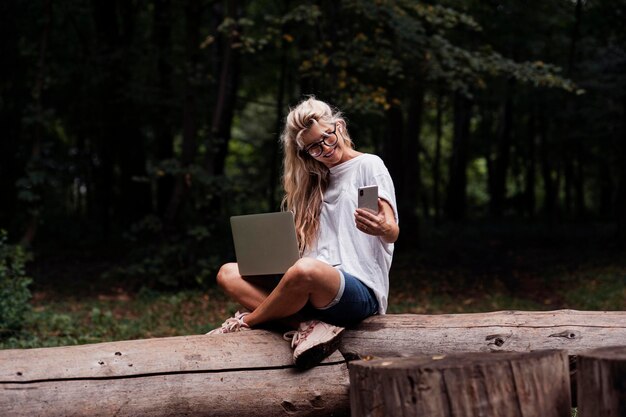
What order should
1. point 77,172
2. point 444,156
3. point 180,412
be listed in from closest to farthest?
point 180,412 → point 77,172 → point 444,156

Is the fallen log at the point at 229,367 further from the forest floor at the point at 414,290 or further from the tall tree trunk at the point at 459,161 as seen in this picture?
the tall tree trunk at the point at 459,161

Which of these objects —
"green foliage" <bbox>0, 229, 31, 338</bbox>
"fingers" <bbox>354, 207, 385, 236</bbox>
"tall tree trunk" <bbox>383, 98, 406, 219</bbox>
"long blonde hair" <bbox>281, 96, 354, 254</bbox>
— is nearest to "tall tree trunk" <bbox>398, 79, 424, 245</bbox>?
"tall tree trunk" <bbox>383, 98, 406, 219</bbox>

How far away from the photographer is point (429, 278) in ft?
45.6

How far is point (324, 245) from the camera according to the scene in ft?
16.4

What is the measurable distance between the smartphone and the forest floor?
4.62 metres

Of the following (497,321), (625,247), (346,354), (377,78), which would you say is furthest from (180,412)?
(625,247)

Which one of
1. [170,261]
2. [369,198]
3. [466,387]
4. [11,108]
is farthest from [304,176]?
[11,108]

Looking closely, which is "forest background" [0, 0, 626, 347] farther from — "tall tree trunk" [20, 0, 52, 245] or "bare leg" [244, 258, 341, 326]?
"bare leg" [244, 258, 341, 326]

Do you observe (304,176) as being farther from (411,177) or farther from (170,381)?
(411,177)

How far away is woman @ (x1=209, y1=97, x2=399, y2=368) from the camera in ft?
15.2

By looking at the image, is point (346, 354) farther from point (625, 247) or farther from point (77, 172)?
point (77, 172)

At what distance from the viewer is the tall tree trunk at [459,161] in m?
25.0

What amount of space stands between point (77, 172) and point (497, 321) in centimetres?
1585

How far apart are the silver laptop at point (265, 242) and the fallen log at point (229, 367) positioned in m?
0.46
